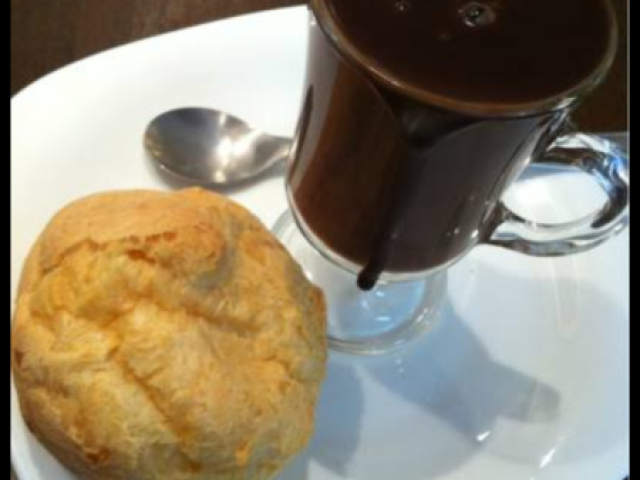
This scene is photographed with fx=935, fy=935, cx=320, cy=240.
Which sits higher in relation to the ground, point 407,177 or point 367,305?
point 407,177

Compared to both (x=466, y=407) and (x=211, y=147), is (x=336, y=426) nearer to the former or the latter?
(x=466, y=407)

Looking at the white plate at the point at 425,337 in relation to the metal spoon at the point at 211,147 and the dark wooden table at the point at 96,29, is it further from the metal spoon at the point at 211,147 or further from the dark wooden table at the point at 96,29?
the dark wooden table at the point at 96,29

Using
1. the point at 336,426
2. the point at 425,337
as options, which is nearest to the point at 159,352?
the point at 336,426

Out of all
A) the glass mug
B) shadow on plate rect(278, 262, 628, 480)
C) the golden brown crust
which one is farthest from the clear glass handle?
the golden brown crust

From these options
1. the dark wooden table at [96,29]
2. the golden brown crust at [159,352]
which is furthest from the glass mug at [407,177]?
the dark wooden table at [96,29]

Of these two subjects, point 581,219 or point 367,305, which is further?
point 367,305
